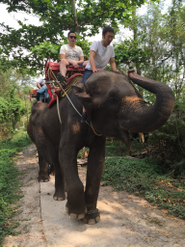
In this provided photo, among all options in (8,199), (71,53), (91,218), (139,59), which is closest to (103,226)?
(91,218)

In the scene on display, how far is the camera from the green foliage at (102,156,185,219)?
14.0 feet

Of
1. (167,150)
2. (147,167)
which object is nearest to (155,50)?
(167,150)

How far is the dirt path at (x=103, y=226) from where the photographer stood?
9.26 feet

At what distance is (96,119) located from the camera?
9.21ft

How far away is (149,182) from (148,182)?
0.03 m

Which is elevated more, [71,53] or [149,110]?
[71,53]

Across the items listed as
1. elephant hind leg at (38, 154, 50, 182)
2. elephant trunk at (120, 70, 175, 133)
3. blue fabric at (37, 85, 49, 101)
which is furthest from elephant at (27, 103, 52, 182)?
elephant trunk at (120, 70, 175, 133)

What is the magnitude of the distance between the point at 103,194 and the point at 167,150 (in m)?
2.54

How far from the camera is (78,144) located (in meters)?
3.16

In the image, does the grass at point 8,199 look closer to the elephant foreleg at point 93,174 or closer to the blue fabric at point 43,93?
the elephant foreleg at point 93,174

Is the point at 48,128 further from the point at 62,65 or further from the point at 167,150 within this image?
the point at 167,150

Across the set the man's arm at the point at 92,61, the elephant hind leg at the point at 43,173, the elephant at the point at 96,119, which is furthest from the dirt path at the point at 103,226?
the man's arm at the point at 92,61

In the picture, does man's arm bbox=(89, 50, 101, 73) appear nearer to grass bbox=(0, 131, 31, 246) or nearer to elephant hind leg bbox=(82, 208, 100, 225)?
elephant hind leg bbox=(82, 208, 100, 225)

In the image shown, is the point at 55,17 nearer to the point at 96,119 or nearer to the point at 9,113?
the point at 96,119
